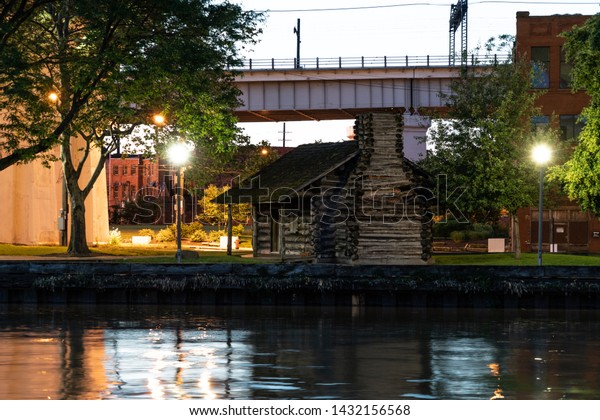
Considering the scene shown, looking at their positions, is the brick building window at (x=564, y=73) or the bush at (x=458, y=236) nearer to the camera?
the brick building window at (x=564, y=73)

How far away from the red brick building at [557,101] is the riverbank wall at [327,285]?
38.6 meters

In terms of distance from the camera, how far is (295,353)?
87.0 ft

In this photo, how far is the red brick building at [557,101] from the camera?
7869 centimetres

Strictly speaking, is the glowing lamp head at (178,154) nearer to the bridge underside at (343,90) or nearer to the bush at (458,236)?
the bush at (458,236)

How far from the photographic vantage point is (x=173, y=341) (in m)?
28.6

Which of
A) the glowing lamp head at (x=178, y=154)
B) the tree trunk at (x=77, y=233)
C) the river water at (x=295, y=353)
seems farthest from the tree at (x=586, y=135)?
the tree trunk at (x=77, y=233)

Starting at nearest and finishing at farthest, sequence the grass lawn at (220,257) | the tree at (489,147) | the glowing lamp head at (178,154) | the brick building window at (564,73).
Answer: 1. the glowing lamp head at (178,154)
2. the grass lawn at (220,257)
3. the tree at (489,147)
4. the brick building window at (564,73)

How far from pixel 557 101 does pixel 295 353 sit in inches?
2317

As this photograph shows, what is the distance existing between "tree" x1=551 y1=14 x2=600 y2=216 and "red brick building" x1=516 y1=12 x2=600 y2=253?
28.1 metres

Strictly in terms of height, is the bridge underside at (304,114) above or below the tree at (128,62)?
above

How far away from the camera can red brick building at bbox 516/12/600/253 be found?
78688mm

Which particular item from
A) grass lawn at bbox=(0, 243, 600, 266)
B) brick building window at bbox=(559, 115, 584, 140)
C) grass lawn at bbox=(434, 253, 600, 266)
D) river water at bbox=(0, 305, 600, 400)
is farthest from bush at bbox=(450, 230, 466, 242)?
river water at bbox=(0, 305, 600, 400)
